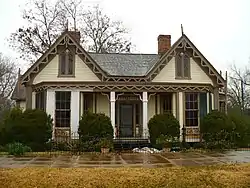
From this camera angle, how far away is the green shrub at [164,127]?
22328mm

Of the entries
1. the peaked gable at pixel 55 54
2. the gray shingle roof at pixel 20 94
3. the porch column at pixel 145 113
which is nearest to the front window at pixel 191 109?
the porch column at pixel 145 113

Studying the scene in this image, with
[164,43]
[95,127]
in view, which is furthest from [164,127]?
[164,43]

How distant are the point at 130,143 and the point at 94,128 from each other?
9.50 feet

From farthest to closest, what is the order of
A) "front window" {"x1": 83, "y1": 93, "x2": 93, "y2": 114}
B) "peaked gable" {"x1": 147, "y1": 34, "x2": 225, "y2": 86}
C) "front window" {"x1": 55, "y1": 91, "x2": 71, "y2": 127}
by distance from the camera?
1. "front window" {"x1": 83, "y1": 93, "x2": 93, "y2": 114}
2. "peaked gable" {"x1": 147, "y1": 34, "x2": 225, "y2": 86}
3. "front window" {"x1": 55, "y1": 91, "x2": 71, "y2": 127}

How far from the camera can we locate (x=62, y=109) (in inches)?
928

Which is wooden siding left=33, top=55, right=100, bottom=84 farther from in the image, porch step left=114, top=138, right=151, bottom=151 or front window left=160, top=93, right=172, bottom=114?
front window left=160, top=93, right=172, bottom=114

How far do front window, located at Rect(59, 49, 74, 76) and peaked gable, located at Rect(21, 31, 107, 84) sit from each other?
50 centimetres

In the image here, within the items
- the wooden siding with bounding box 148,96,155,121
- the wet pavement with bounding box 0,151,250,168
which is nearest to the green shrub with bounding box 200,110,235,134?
the wooden siding with bounding box 148,96,155,121

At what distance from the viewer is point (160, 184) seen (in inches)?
408

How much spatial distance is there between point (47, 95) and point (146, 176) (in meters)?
13.8

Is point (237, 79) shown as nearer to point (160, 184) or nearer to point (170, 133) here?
point (170, 133)

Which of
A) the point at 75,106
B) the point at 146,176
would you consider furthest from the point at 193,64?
the point at 146,176

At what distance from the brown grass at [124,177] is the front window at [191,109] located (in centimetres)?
1230

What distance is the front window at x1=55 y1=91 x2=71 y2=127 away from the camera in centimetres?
2352
